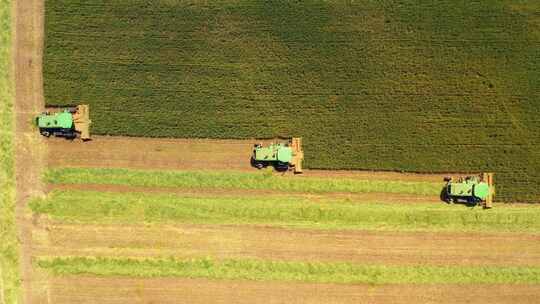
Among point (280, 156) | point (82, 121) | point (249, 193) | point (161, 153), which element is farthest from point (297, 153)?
point (82, 121)

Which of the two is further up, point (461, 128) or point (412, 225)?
point (461, 128)

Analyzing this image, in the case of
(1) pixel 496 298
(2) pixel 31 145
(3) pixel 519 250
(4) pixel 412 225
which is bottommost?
(1) pixel 496 298

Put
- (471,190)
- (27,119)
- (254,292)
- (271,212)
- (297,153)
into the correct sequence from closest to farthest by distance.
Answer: (471,190)
(297,153)
(27,119)
(271,212)
(254,292)

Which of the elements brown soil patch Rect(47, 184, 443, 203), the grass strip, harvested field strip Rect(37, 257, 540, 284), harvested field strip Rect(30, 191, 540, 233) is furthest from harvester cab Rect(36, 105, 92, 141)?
harvested field strip Rect(37, 257, 540, 284)

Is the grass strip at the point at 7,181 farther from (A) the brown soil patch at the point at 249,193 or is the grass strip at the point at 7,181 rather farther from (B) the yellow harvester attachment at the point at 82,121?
(B) the yellow harvester attachment at the point at 82,121

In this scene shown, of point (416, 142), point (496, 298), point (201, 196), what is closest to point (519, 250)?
point (496, 298)

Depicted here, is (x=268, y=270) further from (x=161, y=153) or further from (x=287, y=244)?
(x=161, y=153)

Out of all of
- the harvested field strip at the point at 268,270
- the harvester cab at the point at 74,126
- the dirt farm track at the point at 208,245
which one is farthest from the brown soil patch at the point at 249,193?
the harvested field strip at the point at 268,270

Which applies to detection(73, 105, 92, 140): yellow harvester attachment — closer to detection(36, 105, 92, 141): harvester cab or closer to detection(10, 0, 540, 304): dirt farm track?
detection(36, 105, 92, 141): harvester cab

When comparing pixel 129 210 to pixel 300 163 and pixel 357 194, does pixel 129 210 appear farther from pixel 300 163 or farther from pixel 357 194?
pixel 357 194
